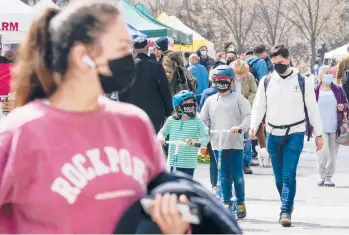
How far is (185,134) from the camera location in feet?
34.9

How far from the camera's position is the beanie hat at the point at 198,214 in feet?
10.6

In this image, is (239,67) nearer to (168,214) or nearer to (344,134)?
(344,134)

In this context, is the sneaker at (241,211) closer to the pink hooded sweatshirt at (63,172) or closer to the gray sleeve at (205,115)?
the gray sleeve at (205,115)

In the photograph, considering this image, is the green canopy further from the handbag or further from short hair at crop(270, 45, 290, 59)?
short hair at crop(270, 45, 290, 59)

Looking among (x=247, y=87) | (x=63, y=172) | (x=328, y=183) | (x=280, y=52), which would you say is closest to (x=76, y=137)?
(x=63, y=172)

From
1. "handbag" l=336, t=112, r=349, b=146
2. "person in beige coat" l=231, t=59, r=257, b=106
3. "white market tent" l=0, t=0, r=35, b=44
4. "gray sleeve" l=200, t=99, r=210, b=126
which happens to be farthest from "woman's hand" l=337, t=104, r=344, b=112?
"white market tent" l=0, t=0, r=35, b=44

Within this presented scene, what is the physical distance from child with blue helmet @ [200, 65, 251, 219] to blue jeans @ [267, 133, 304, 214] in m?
0.45

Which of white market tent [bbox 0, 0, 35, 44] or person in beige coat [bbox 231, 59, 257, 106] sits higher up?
white market tent [bbox 0, 0, 35, 44]

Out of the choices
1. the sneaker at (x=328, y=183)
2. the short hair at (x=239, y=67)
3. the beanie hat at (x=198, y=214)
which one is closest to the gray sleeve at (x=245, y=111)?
the sneaker at (x=328, y=183)

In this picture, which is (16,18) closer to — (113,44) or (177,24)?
(113,44)

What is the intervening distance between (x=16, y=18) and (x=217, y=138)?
21.5 feet

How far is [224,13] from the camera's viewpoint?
211 feet

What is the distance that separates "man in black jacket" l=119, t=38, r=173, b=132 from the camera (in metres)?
11.1

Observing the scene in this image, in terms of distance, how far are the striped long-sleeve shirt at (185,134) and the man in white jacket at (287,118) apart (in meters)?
0.70
